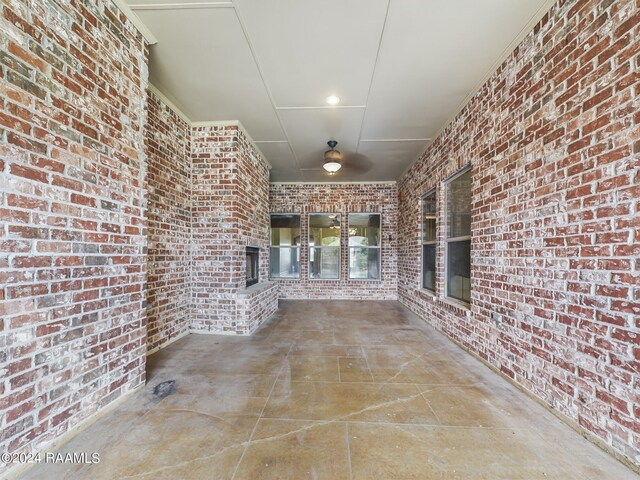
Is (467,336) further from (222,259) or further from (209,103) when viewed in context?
(209,103)

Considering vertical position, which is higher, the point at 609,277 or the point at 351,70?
the point at 351,70

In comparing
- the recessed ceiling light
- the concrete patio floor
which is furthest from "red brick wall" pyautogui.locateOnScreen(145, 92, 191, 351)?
the recessed ceiling light

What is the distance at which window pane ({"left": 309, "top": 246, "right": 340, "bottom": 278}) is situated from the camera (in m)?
6.72

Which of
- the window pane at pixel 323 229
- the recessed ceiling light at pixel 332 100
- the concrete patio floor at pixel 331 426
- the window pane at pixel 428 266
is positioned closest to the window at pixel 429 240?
the window pane at pixel 428 266

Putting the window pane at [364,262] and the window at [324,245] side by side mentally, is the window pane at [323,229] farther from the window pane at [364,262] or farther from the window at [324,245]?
the window pane at [364,262]

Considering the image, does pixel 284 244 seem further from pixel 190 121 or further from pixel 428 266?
pixel 190 121

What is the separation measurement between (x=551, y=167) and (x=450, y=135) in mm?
1886

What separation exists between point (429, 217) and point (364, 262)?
94.6 inches

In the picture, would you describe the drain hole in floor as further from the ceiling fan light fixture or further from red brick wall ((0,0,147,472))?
the ceiling fan light fixture

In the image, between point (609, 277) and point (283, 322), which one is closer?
point (609, 277)

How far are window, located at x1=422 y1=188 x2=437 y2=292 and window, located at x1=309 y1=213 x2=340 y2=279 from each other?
2314 millimetres

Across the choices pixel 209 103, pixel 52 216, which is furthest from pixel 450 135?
pixel 52 216

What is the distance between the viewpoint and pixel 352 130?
3891 millimetres

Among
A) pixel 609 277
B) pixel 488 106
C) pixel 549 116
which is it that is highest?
pixel 488 106
